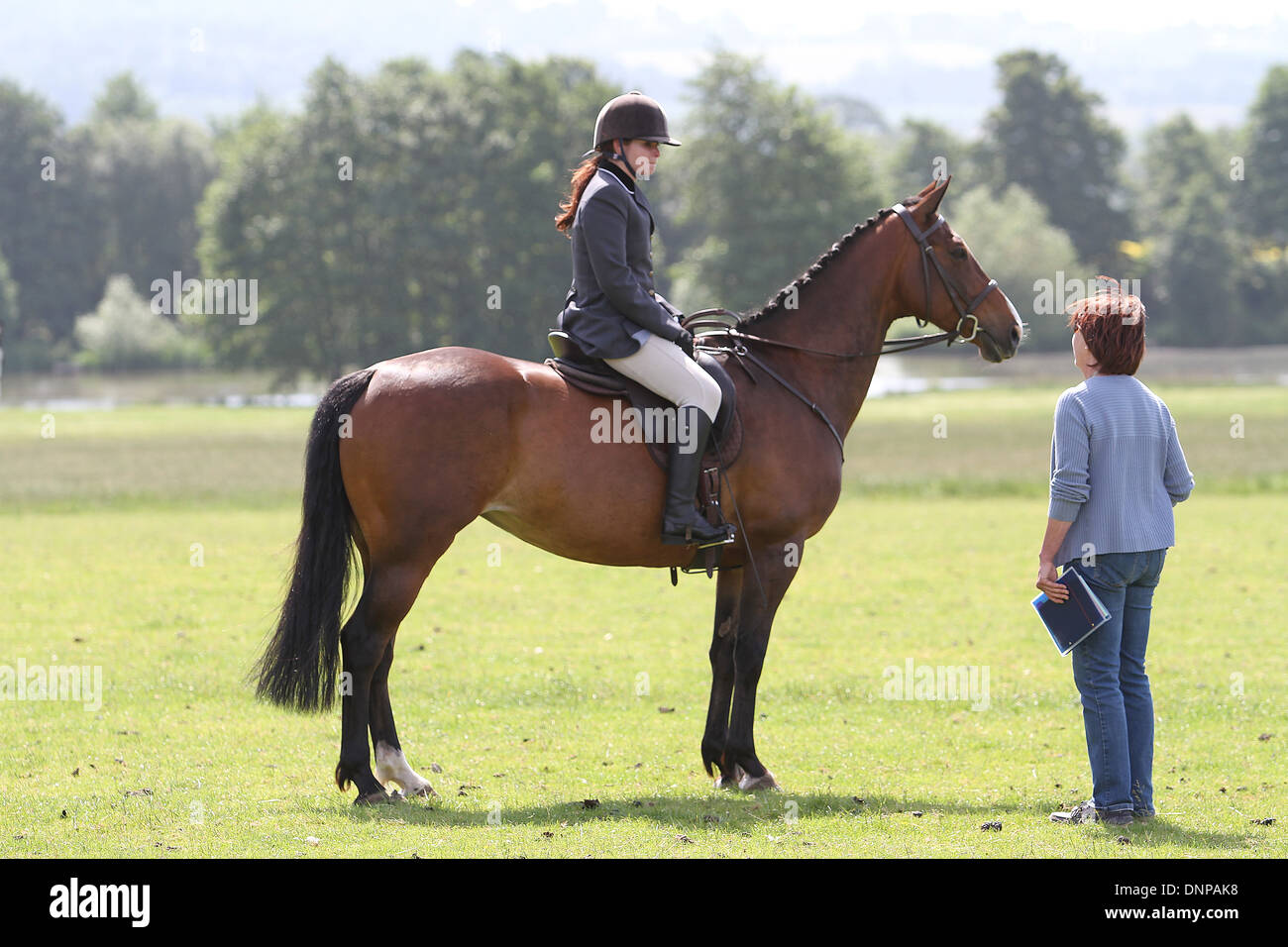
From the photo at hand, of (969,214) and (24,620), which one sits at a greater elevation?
(969,214)

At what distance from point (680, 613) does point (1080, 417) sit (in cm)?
811

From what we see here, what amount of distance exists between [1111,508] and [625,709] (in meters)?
4.50

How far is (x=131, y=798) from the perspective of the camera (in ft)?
24.6

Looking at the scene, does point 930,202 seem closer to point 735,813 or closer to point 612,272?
point 612,272

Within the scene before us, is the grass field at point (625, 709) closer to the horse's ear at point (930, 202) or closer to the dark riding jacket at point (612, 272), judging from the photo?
the dark riding jacket at point (612, 272)

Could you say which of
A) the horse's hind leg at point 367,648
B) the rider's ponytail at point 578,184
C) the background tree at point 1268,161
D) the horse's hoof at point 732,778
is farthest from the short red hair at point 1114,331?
the background tree at point 1268,161

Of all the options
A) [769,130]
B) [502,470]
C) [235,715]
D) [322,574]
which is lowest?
[235,715]

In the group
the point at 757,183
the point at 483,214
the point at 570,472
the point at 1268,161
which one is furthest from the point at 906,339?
the point at 1268,161

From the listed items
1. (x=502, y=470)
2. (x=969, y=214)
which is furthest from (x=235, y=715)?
(x=969, y=214)

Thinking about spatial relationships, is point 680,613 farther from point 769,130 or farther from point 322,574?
point 769,130

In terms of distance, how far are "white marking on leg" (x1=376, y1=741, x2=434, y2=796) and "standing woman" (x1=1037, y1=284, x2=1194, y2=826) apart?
136 inches

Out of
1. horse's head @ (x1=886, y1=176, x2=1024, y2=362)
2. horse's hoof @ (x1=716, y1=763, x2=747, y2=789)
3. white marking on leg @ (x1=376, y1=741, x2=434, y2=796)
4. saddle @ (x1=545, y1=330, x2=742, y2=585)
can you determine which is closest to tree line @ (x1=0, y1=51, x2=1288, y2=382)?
horse's head @ (x1=886, y1=176, x2=1024, y2=362)
